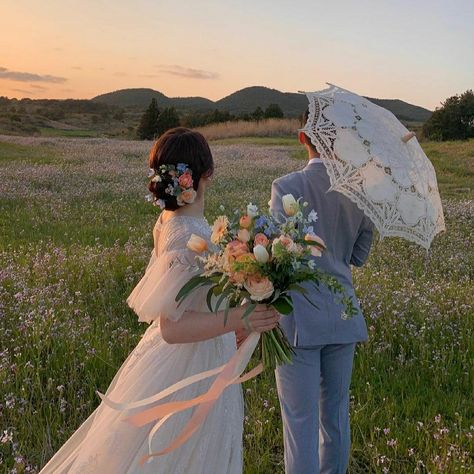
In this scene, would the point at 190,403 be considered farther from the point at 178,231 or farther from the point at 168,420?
the point at 178,231

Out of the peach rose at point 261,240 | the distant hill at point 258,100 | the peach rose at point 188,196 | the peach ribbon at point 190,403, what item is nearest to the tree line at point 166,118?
the peach rose at point 188,196

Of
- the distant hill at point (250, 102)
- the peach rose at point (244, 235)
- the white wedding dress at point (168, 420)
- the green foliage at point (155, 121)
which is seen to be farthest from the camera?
the distant hill at point (250, 102)

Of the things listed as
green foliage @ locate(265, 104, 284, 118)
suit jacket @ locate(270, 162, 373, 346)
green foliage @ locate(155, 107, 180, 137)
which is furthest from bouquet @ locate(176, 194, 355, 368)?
green foliage @ locate(265, 104, 284, 118)

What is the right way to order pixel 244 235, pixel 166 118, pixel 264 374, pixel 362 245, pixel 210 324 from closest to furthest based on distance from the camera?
pixel 244 235 → pixel 210 324 → pixel 362 245 → pixel 264 374 → pixel 166 118

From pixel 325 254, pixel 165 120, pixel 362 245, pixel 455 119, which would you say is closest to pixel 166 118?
pixel 165 120

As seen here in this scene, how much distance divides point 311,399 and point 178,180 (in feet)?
5.09

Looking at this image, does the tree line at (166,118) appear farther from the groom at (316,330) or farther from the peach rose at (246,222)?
the peach rose at (246,222)

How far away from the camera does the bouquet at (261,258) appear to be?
275cm

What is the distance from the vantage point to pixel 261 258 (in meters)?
2.70

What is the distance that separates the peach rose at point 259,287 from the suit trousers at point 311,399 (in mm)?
961

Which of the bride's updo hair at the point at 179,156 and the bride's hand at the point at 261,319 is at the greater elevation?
the bride's updo hair at the point at 179,156

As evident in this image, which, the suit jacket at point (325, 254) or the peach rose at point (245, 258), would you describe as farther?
the suit jacket at point (325, 254)

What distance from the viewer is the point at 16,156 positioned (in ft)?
96.7

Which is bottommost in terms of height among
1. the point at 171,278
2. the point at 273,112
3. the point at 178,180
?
the point at 171,278
